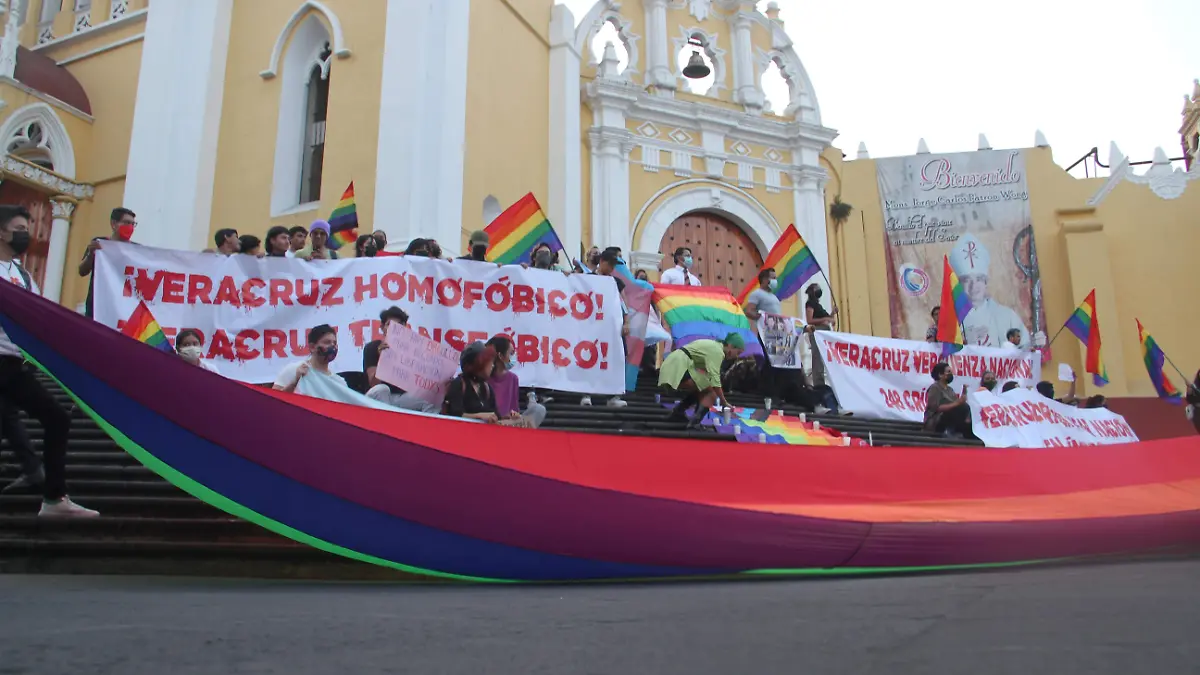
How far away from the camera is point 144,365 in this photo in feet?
11.9

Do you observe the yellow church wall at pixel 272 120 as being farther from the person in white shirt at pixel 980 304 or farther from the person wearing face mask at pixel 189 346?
the person in white shirt at pixel 980 304

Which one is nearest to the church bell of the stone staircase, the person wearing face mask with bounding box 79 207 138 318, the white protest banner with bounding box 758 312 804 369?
the white protest banner with bounding box 758 312 804 369

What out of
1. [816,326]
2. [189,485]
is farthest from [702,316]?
[189,485]

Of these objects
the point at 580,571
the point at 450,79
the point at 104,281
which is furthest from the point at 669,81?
the point at 580,571

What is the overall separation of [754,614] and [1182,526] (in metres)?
4.69

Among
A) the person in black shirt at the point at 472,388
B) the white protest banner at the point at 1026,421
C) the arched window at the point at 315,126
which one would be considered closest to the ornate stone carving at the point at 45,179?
the arched window at the point at 315,126

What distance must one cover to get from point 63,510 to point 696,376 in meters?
5.58

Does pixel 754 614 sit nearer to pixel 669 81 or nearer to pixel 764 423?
pixel 764 423

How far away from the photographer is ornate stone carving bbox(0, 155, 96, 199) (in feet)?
48.5

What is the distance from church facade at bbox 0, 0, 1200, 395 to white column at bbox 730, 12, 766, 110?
4 centimetres

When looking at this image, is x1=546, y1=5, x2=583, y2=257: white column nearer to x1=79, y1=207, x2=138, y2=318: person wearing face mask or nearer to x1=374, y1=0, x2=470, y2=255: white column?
x1=374, y1=0, x2=470, y2=255: white column

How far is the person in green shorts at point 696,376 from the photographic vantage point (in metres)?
8.89

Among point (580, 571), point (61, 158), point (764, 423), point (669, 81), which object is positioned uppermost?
point (669, 81)

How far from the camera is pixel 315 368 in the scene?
6.57 metres
